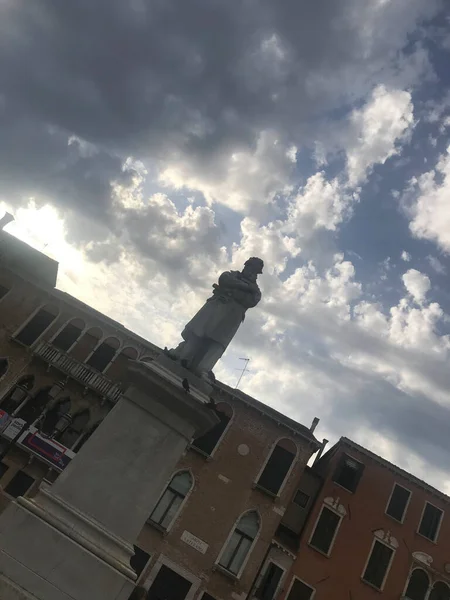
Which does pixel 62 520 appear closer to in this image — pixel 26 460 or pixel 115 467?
pixel 115 467

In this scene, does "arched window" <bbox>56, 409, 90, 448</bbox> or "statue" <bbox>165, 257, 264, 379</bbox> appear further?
"arched window" <bbox>56, 409, 90, 448</bbox>

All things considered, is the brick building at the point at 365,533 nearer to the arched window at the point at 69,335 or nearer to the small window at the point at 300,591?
the small window at the point at 300,591

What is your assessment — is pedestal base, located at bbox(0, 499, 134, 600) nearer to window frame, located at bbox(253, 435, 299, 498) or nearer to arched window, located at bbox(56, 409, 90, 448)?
window frame, located at bbox(253, 435, 299, 498)

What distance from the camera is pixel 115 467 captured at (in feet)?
16.7

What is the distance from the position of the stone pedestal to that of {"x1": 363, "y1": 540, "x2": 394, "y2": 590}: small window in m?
17.9

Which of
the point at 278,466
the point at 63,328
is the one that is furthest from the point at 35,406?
the point at 278,466

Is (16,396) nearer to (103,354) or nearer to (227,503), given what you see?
(103,354)

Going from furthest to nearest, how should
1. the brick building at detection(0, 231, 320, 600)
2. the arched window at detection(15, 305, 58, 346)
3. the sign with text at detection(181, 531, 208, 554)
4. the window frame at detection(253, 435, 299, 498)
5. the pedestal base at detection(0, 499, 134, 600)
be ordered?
the arched window at detection(15, 305, 58, 346)
the window frame at detection(253, 435, 299, 498)
the sign with text at detection(181, 531, 208, 554)
the brick building at detection(0, 231, 320, 600)
the pedestal base at detection(0, 499, 134, 600)

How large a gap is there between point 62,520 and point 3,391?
18564mm

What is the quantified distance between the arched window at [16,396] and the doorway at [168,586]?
34.5ft

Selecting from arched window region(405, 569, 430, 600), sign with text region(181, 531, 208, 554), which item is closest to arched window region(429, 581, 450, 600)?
arched window region(405, 569, 430, 600)

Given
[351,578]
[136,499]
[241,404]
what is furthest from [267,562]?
[136,499]

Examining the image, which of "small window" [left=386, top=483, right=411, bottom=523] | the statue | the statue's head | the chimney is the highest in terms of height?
the chimney

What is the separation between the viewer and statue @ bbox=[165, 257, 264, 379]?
6.52 metres
